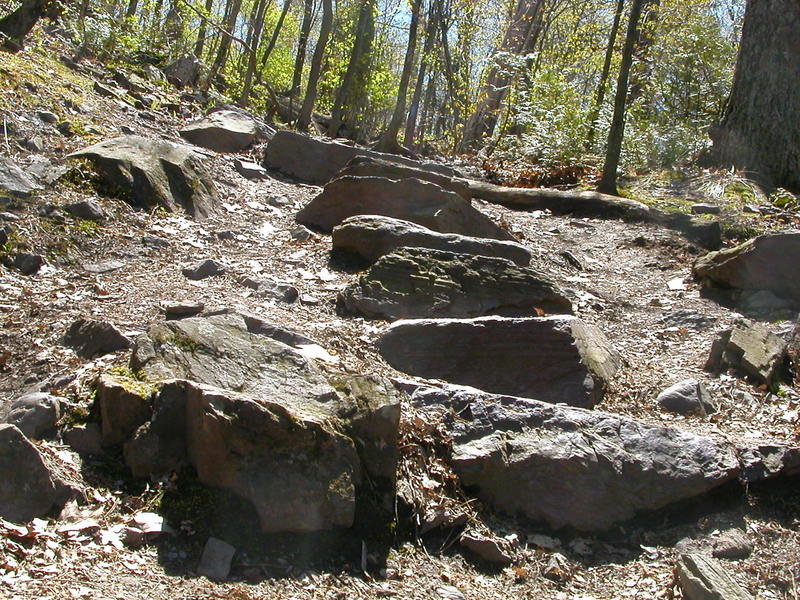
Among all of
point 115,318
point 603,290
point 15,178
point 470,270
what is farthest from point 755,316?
point 15,178

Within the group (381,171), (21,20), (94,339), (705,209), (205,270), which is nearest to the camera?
(94,339)

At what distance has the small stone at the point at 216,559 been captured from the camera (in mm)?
3031

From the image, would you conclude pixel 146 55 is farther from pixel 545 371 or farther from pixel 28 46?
pixel 545 371

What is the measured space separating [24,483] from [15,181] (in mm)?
4241

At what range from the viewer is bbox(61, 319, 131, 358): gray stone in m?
4.26

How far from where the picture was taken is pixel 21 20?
9.69m

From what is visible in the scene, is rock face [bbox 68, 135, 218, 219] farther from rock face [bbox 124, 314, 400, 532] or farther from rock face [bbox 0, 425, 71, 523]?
rock face [bbox 0, 425, 71, 523]

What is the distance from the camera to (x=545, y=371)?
4.90 m

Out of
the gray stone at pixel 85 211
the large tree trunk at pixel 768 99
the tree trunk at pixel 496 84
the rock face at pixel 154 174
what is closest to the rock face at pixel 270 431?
the gray stone at pixel 85 211

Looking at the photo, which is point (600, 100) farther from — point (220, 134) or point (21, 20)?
point (21, 20)

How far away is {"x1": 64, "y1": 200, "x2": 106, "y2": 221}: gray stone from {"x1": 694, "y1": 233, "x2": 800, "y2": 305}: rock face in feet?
17.0

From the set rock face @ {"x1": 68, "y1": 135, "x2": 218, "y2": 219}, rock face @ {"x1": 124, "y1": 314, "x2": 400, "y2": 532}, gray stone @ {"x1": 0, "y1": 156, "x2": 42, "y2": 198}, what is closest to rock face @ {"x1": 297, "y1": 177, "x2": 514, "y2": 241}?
rock face @ {"x1": 68, "y1": 135, "x2": 218, "y2": 219}

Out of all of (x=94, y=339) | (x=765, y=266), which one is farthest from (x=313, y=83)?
(x=94, y=339)

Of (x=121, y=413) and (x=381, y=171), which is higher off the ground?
(x=381, y=171)
